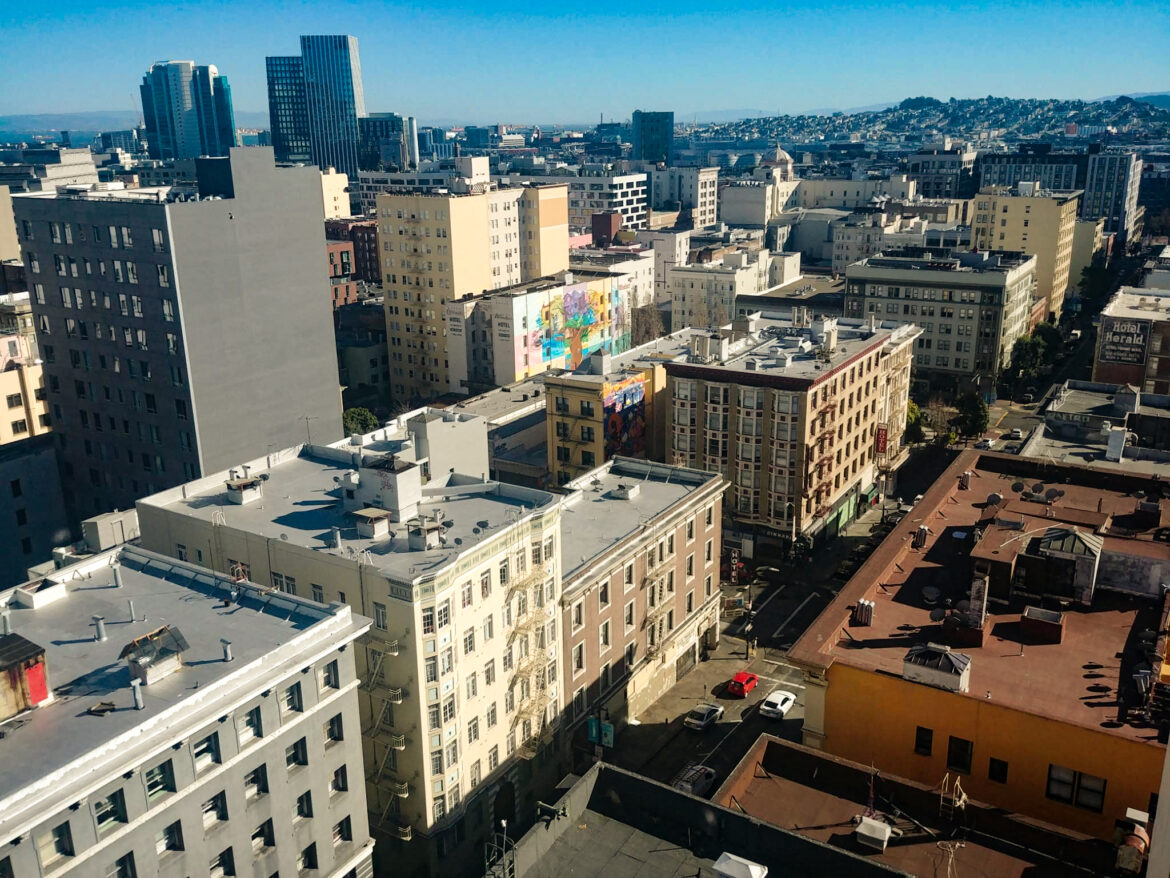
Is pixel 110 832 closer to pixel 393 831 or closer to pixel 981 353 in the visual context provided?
pixel 393 831

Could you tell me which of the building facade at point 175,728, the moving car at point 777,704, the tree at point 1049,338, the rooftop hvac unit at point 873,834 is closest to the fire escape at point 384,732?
the building facade at point 175,728

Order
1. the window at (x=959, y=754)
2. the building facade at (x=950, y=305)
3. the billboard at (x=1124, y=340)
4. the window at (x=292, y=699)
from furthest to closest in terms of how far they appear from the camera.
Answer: the building facade at (x=950, y=305) < the billboard at (x=1124, y=340) < the window at (x=959, y=754) < the window at (x=292, y=699)

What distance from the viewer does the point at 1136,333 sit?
10888 centimetres

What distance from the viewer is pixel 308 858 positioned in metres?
43.1

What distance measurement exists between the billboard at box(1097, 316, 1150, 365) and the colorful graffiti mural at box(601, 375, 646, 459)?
54807 mm

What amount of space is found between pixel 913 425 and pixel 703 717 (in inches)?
2578

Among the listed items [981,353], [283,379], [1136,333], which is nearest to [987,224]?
[981,353]

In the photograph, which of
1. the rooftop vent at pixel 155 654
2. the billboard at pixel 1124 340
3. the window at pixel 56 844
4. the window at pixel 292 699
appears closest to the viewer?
the window at pixel 56 844

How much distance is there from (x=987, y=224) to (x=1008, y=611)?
15347 centimetres

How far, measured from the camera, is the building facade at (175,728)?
3316 cm

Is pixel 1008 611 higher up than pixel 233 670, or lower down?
lower down

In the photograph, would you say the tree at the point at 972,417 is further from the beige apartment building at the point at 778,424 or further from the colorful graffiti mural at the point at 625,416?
the colorful graffiti mural at the point at 625,416

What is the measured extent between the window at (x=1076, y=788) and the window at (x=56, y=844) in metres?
38.3

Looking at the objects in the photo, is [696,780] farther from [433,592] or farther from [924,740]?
[433,592]
